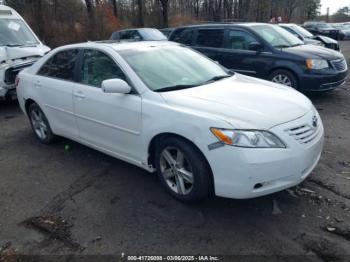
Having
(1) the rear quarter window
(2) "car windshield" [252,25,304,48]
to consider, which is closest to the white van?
(1) the rear quarter window

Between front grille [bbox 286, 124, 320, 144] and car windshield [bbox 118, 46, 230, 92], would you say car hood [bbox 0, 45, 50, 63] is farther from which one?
front grille [bbox 286, 124, 320, 144]

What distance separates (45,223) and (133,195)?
37.6 inches

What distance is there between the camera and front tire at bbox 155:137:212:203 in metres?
3.31

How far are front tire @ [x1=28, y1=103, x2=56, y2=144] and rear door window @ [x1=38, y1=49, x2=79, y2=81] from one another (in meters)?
0.62

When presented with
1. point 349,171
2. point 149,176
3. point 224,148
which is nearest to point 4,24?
point 149,176

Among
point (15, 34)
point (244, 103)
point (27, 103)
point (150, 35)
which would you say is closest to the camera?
point (244, 103)

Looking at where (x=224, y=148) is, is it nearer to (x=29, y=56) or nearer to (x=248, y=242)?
(x=248, y=242)

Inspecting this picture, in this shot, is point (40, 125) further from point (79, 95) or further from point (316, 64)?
point (316, 64)

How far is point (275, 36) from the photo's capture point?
8.40 metres

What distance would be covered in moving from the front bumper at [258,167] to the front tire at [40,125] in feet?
10.5

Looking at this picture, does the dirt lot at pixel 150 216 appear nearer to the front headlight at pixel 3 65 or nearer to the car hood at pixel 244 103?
the car hood at pixel 244 103

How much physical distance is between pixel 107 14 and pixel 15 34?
17915 millimetres

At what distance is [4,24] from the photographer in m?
8.70

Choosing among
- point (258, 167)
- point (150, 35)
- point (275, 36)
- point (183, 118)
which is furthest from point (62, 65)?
point (150, 35)
